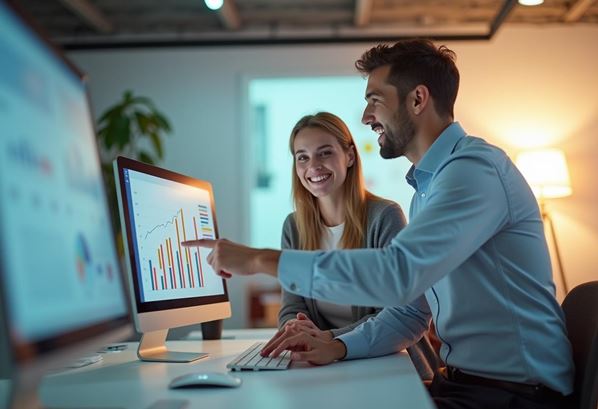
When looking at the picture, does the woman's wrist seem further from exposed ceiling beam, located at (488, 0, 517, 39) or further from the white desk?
exposed ceiling beam, located at (488, 0, 517, 39)

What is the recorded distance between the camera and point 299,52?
206 inches

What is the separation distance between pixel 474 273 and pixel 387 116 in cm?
51

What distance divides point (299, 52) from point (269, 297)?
2.12 metres

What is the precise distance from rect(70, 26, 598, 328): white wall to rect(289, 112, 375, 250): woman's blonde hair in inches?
108

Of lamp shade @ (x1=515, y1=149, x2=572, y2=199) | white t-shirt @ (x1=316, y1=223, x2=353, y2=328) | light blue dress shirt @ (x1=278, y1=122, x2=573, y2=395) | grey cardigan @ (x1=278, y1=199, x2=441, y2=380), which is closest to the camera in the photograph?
light blue dress shirt @ (x1=278, y1=122, x2=573, y2=395)

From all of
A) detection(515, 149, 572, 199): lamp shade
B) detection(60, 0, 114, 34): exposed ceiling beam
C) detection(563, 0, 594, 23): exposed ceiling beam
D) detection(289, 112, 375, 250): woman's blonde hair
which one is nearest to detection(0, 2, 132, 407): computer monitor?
detection(289, 112, 375, 250): woman's blonde hair

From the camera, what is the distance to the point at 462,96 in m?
5.13

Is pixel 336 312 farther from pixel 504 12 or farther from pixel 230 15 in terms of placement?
pixel 230 15

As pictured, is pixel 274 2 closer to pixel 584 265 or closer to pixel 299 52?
pixel 299 52

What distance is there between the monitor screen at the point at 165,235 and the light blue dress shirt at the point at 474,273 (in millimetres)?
390

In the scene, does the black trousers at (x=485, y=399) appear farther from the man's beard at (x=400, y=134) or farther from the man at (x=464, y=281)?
the man's beard at (x=400, y=134)

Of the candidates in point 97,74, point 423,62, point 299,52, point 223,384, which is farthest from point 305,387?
point 97,74

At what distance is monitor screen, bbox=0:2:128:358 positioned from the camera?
2.15 ft

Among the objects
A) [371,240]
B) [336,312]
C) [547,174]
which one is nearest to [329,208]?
[371,240]
